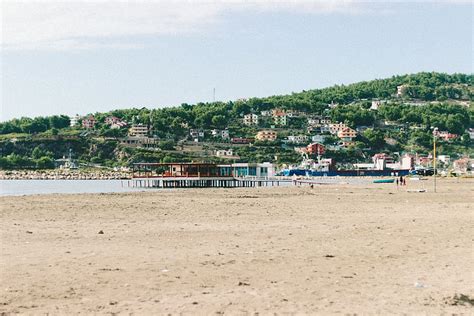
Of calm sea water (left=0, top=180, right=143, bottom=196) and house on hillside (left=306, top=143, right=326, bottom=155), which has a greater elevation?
house on hillside (left=306, top=143, right=326, bottom=155)

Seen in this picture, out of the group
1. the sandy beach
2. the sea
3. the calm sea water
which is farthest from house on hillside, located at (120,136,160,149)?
the sandy beach

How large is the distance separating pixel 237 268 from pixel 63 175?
468 ft

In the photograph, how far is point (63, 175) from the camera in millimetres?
152375

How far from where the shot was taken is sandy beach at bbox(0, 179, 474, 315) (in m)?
11.2

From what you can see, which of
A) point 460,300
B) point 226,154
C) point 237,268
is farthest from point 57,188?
point 226,154

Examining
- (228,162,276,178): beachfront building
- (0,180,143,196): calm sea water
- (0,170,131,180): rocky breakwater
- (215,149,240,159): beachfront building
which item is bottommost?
(0,170,131,180): rocky breakwater

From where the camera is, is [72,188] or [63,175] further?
[63,175]

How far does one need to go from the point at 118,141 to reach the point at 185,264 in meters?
186

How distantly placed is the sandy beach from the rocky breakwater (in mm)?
119417

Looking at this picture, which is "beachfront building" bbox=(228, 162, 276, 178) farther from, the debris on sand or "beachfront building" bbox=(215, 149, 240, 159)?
the debris on sand

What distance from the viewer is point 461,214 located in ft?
94.8

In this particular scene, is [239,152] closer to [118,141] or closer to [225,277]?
[118,141]

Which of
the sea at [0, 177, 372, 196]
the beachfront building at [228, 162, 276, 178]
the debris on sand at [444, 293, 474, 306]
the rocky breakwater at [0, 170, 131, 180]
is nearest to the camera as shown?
the debris on sand at [444, 293, 474, 306]

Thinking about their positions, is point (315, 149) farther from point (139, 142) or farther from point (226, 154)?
point (139, 142)
